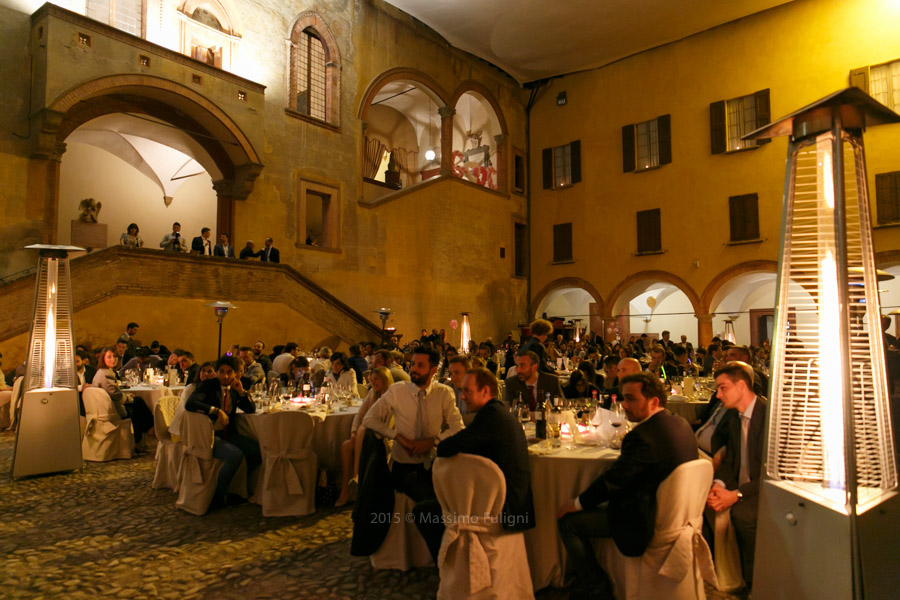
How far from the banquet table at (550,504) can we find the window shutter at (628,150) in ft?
53.9

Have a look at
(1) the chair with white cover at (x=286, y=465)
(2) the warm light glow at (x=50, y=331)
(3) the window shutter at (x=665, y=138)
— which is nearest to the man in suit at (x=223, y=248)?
(2) the warm light glow at (x=50, y=331)

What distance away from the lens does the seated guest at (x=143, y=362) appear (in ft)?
27.3

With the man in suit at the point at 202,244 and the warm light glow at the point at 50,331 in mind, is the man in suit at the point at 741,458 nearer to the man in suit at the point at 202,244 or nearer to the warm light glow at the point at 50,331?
the warm light glow at the point at 50,331

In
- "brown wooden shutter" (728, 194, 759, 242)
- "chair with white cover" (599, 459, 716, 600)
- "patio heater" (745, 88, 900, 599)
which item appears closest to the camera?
"patio heater" (745, 88, 900, 599)

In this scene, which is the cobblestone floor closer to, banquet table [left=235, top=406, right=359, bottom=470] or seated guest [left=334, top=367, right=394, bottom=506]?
seated guest [left=334, top=367, right=394, bottom=506]

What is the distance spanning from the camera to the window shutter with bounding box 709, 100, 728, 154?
54.9 ft

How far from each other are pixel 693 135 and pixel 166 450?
16.3m

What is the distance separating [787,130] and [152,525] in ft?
15.1

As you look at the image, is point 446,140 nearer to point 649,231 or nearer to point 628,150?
point 628,150

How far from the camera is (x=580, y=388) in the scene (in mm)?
6016

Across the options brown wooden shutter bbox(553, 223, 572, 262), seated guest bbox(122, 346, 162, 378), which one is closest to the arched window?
seated guest bbox(122, 346, 162, 378)

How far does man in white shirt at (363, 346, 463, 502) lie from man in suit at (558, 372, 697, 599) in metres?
1.05

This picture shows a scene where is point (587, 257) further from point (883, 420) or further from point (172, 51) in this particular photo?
point (883, 420)

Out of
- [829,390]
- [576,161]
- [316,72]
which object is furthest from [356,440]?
[576,161]
